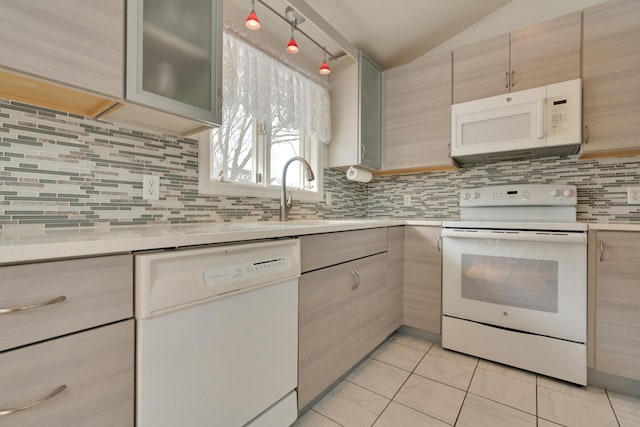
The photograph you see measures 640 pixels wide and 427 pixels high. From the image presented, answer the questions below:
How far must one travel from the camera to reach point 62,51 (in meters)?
0.83

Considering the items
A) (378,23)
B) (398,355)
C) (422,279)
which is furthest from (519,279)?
(378,23)

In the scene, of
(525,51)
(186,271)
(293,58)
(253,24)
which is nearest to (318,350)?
(186,271)

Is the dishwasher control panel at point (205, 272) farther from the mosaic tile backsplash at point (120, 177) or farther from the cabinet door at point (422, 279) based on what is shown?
the cabinet door at point (422, 279)

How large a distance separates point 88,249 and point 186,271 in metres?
0.25

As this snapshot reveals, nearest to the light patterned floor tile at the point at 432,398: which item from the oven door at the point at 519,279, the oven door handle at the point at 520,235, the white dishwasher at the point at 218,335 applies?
the oven door at the point at 519,279

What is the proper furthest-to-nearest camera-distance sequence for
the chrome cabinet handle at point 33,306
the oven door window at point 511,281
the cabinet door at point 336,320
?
the oven door window at point 511,281 < the cabinet door at point 336,320 < the chrome cabinet handle at point 33,306

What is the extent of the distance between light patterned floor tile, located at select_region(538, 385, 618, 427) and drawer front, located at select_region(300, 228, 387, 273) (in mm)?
1115

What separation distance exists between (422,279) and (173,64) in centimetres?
194

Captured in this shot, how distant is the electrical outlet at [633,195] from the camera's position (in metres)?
1.83

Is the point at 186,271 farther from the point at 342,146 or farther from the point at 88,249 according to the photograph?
the point at 342,146

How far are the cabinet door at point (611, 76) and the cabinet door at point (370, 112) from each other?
1.36 m

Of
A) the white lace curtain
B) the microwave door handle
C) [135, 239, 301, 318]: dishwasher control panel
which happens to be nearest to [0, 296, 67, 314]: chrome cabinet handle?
[135, 239, 301, 318]: dishwasher control panel

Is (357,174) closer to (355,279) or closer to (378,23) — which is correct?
(355,279)

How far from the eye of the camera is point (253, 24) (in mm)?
1384
